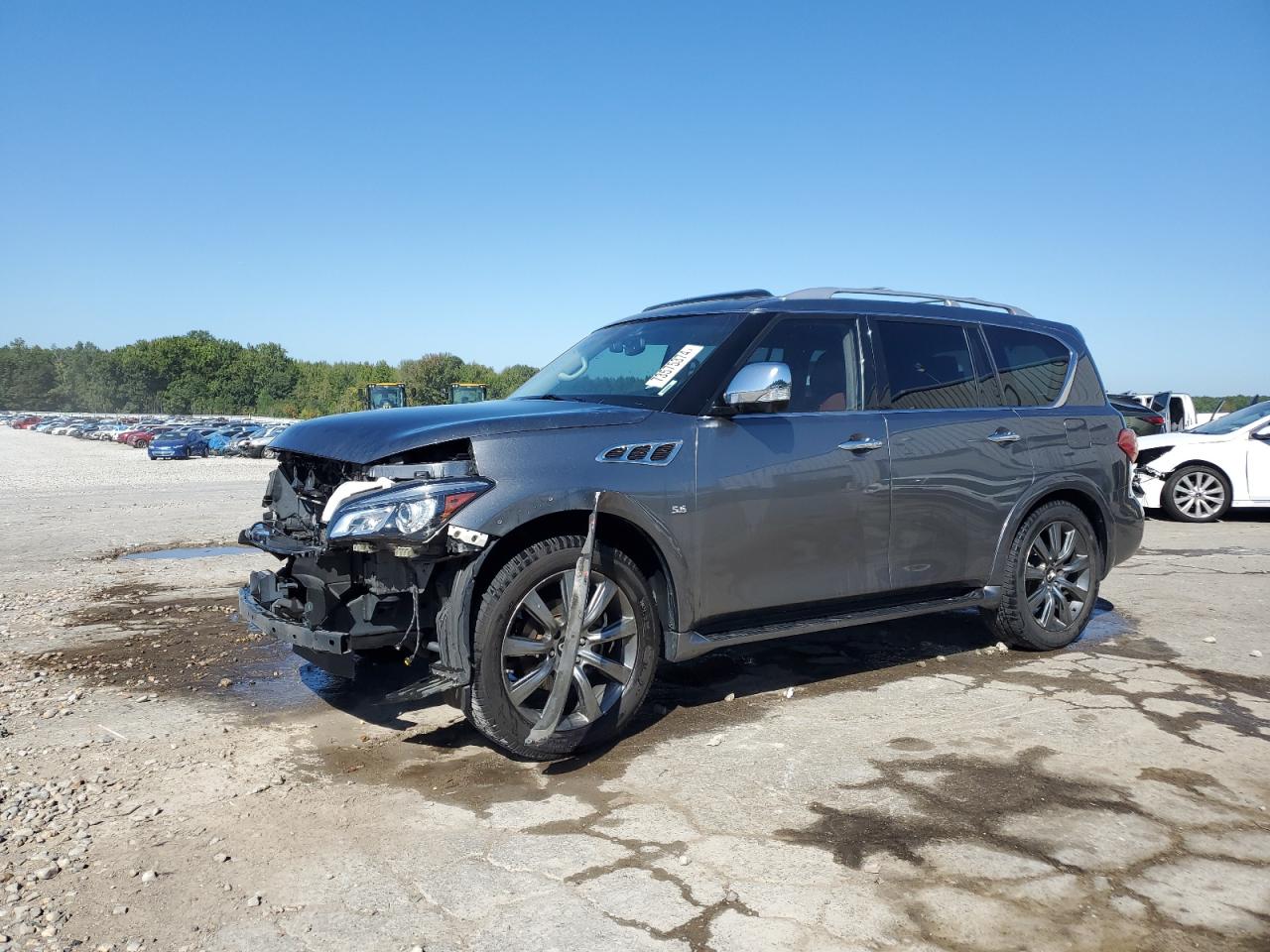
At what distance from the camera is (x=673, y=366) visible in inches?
191

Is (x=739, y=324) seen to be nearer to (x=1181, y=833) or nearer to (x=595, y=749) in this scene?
(x=595, y=749)

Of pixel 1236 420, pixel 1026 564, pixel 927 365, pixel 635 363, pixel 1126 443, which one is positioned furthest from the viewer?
pixel 1236 420

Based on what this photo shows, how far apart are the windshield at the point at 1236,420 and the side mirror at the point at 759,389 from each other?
34.8 ft

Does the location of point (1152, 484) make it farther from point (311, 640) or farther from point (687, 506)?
point (311, 640)

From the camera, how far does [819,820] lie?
355 cm

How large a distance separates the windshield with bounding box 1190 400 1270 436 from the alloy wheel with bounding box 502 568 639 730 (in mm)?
11367

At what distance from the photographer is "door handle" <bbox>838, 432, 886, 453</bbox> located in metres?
4.98

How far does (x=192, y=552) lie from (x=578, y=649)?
7.77 metres

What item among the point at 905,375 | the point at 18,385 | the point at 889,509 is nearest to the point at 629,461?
the point at 889,509

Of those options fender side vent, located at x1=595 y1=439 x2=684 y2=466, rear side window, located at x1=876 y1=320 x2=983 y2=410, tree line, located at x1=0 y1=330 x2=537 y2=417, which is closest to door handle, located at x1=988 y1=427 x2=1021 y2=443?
rear side window, located at x1=876 y1=320 x2=983 y2=410

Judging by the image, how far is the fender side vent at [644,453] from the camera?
4.27 meters

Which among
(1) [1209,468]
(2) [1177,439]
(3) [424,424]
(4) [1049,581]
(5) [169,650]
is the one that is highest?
(3) [424,424]

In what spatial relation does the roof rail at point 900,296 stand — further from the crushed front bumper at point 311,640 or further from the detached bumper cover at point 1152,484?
the detached bumper cover at point 1152,484

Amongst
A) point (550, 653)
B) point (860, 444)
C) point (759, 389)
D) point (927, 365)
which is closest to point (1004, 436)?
point (927, 365)
